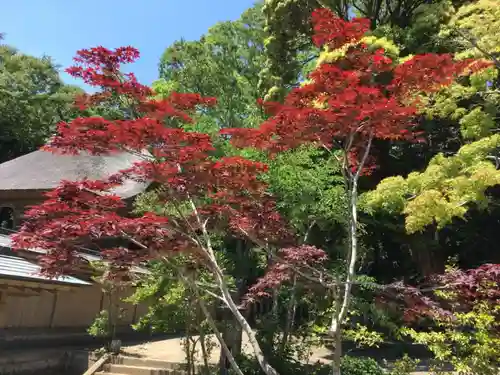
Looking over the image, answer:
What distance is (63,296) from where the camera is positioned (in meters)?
12.3

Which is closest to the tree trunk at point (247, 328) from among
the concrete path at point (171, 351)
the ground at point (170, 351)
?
the concrete path at point (171, 351)

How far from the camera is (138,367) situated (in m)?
10.2

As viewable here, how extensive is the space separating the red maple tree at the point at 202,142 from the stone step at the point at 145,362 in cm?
445

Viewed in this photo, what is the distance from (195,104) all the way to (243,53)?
613 inches

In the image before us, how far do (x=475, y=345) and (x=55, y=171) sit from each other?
50.9ft

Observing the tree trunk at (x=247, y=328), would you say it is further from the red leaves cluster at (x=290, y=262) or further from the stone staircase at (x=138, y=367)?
the stone staircase at (x=138, y=367)

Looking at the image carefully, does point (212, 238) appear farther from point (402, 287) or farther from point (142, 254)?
point (402, 287)

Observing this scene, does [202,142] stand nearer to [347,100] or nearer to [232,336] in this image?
[347,100]

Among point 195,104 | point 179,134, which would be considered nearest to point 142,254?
point 179,134

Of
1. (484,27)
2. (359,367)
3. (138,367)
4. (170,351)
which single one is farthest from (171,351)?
(484,27)

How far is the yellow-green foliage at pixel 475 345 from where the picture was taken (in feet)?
18.0

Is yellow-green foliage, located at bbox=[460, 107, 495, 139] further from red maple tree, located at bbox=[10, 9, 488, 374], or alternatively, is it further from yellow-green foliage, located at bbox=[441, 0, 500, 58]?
red maple tree, located at bbox=[10, 9, 488, 374]

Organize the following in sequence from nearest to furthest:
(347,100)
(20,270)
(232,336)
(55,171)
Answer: (347,100) → (20,270) → (232,336) → (55,171)

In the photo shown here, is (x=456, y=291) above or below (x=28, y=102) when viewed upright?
below
